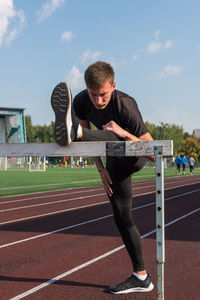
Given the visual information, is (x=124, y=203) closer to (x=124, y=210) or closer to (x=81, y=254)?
(x=124, y=210)

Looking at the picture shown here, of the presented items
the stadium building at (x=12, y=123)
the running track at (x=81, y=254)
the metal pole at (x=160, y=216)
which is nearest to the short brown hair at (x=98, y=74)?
the metal pole at (x=160, y=216)

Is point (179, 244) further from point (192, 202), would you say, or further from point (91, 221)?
point (192, 202)

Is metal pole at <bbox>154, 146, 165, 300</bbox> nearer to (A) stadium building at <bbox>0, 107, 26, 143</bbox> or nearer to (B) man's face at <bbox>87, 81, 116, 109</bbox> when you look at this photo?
(B) man's face at <bbox>87, 81, 116, 109</bbox>

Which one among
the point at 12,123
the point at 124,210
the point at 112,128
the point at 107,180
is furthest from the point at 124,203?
the point at 12,123

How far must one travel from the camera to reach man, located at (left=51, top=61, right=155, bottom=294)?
8.23 ft

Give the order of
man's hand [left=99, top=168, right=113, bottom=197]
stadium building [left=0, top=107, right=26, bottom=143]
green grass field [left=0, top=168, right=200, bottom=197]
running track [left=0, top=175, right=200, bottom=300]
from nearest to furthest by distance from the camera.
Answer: man's hand [left=99, top=168, right=113, bottom=197], running track [left=0, top=175, right=200, bottom=300], green grass field [left=0, top=168, right=200, bottom=197], stadium building [left=0, top=107, right=26, bottom=143]

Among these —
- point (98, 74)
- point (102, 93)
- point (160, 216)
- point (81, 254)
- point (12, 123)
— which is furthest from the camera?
point (12, 123)

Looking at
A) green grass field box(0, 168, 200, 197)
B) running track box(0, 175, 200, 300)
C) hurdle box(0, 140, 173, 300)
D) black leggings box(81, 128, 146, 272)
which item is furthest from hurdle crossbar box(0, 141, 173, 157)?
green grass field box(0, 168, 200, 197)

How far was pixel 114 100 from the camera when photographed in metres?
3.13

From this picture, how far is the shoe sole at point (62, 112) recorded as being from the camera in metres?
2.46

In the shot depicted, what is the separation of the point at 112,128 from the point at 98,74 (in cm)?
40

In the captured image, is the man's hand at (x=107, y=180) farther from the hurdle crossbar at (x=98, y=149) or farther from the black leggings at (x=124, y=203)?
the hurdle crossbar at (x=98, y=149)

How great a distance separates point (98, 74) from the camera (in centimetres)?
263

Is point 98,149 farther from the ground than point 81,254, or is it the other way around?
point 98,149
